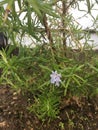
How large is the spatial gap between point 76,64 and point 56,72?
15 cm

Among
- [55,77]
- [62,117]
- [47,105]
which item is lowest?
[62,117]

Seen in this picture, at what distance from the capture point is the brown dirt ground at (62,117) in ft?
6.02

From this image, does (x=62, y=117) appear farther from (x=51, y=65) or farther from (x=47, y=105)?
(x=51, y=65)

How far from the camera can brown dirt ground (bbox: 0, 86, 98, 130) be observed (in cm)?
183

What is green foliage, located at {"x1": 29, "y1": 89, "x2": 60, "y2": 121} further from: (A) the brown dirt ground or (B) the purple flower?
(B) the purple flower

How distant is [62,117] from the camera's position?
186 centimetres

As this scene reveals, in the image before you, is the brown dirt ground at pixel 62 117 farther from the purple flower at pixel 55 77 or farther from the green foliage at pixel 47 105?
the purple flower at pixel 55 77

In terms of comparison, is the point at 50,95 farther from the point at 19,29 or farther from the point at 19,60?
the point at 19,29

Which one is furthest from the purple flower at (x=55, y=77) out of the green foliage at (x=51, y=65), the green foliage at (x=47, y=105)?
the green foliage at (x=47, y=105)

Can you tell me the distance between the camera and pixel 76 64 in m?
1.60

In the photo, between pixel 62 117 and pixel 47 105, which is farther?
pixel 62 117

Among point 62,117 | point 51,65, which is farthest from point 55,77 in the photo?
point 62,117

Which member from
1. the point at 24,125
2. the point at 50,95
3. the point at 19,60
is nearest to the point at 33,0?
the point at 19,60

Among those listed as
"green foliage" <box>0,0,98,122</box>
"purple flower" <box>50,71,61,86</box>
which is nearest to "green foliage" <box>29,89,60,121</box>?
"green foliage" <box>0,0,98,122</box>
